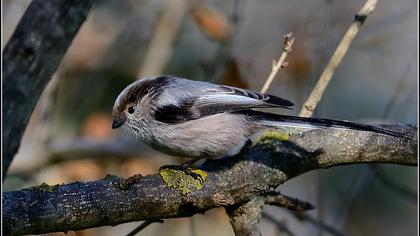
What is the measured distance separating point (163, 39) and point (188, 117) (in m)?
2.02

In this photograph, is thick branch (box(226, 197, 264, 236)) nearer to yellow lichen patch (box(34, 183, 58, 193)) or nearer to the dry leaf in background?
yellow lichen patch (box(34, 183, 58, 193))

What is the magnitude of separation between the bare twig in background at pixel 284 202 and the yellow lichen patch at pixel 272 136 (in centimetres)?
25

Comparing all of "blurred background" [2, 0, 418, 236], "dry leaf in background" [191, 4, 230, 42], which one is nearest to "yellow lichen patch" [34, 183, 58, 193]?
"blurred background" [2, 0, 418, 236]

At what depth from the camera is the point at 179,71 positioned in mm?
6734

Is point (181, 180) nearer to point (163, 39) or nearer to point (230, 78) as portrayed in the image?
point (230, 78)

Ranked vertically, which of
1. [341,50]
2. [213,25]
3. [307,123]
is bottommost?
[307,123]

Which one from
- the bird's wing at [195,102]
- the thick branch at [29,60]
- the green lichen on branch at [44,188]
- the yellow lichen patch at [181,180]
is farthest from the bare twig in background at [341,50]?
the thick branch at [29,60]

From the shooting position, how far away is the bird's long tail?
286 centimetres

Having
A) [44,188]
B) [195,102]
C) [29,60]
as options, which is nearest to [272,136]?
[195,102]

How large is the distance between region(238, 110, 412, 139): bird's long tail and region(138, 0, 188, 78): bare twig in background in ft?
6.36

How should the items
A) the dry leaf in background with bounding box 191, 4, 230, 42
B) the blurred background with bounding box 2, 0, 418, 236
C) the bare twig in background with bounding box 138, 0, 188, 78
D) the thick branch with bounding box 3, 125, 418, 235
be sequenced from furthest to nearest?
the bare twig in background with bounding box 138, 0, 188, 78 < the dry leaf in background with bounding box 191, 4, 230, 42 < the blurred background with bounding box 2, 0, 418, 236 < the thick branch with bounding box 3, 125, 418, 235

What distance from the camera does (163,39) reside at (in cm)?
515

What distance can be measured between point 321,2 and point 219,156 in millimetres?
2984

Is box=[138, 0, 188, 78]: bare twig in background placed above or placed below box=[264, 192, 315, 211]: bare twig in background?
above
